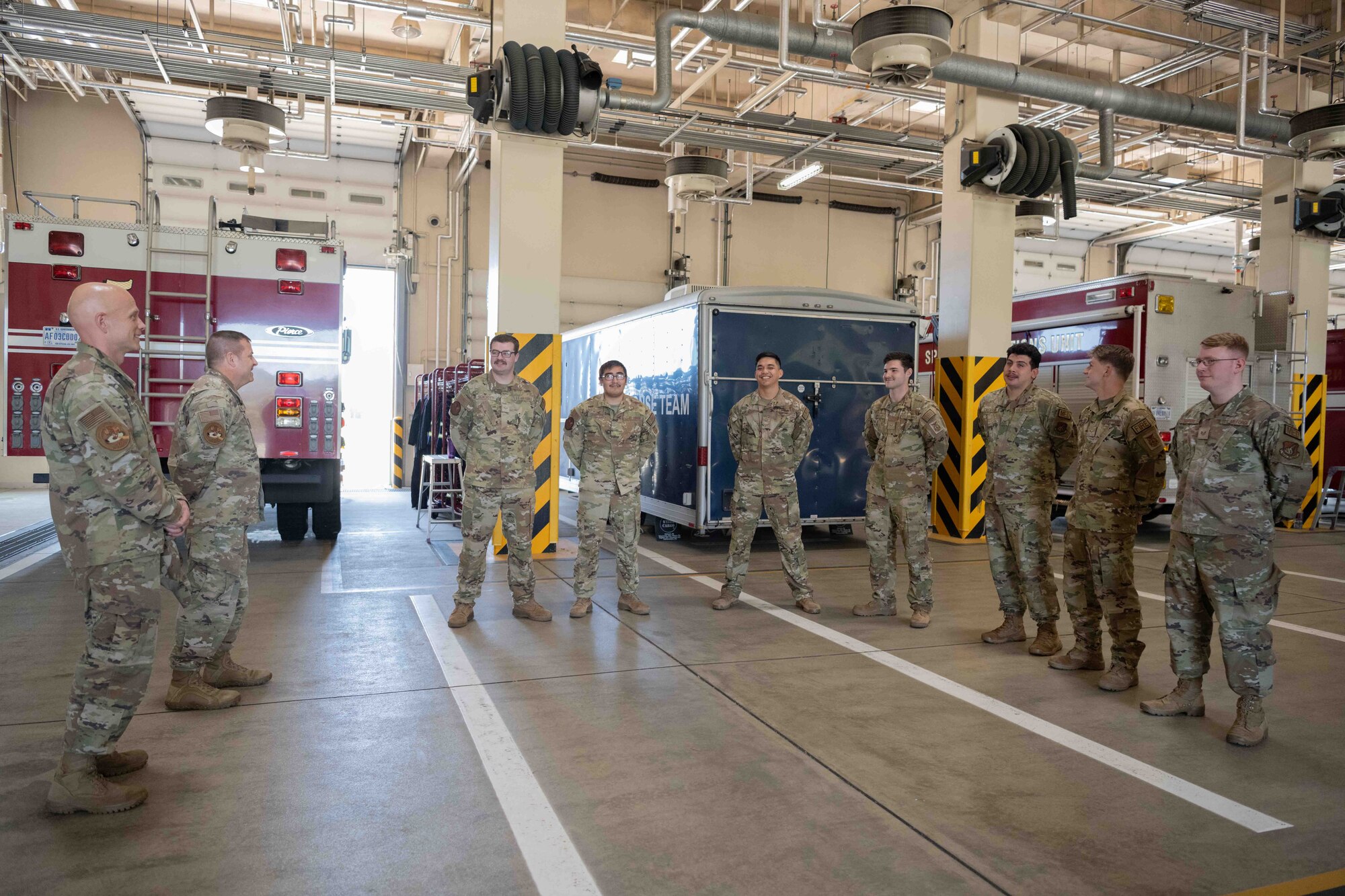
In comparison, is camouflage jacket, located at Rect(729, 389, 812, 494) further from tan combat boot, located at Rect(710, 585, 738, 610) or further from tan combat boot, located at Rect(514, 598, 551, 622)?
tan combat boot, located at Rect(514, 598, 551, 622)

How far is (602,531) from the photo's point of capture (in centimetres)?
636

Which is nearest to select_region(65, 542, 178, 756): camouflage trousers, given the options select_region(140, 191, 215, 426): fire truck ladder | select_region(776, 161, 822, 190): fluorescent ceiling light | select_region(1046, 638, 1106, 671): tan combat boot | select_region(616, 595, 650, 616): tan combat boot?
select_region(616, 595, 650, 616): tan combat boot

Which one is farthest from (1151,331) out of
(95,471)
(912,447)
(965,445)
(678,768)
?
(95,471)

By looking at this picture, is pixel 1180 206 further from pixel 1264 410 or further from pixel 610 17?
pixel 1264 410

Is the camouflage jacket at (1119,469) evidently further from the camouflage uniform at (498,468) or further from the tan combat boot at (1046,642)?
the camouflage uniform at (498,468)

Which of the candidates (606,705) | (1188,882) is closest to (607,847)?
(606,705)

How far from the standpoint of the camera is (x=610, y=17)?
462 inches

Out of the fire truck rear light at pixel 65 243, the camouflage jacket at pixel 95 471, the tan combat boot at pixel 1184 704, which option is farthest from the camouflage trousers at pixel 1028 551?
the fire truck rear light at pixel 65 243

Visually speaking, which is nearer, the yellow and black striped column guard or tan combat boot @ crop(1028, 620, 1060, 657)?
tan combat boot @ crop(1028, 620, 1060, 657)

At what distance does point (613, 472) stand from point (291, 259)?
13.6ft

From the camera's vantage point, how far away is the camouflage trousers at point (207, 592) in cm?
406

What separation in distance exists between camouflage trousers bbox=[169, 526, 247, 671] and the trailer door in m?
5.32

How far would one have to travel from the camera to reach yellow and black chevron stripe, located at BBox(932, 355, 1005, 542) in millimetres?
9930

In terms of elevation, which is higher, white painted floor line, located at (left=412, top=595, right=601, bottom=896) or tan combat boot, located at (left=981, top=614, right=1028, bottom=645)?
tan combat boot, located at (left=981, top=614, right=1028, bottom=645)
